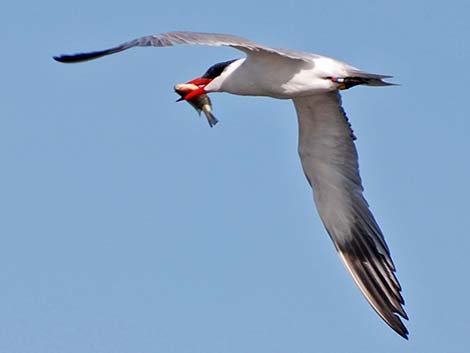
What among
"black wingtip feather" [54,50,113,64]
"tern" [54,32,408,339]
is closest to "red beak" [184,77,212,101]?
"tern" [54,32,408,339]

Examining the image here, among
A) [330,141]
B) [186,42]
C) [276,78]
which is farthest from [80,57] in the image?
[330,141]

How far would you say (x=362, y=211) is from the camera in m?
16.9

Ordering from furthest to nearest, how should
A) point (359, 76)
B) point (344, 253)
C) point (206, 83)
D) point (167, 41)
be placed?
point (344, 253) → point (206, 83) → point (359, 76) → point (167, 41)

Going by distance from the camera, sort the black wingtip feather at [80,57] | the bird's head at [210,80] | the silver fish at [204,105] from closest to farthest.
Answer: the black wingtip feather at [80,57] < the bird's head at [210,80] < the silver fish at [204,105]

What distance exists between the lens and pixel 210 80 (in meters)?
15.4

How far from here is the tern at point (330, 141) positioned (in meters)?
14.6

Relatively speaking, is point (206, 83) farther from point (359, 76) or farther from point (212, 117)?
point (359, 76)

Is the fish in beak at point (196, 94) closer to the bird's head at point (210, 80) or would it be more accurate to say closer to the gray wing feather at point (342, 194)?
the bird's head at point (210, 80)

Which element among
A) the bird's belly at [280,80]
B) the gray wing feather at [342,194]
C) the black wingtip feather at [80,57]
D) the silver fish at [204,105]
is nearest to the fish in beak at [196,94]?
the silver fish at [204,105]

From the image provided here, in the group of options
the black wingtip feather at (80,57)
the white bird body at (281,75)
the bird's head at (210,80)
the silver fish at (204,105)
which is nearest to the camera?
the black wingtip feather at (80,57)

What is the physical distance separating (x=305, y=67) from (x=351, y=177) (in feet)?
8.46

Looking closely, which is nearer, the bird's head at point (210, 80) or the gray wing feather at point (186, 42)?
the gray wing feather at point (186, 42)

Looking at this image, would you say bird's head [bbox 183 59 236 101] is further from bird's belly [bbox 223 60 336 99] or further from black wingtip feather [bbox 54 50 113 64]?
black wingtip feather [bbox 54 50 113 64]

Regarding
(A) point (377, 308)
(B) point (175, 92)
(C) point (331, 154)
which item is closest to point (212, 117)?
(B) point (175, 92)
